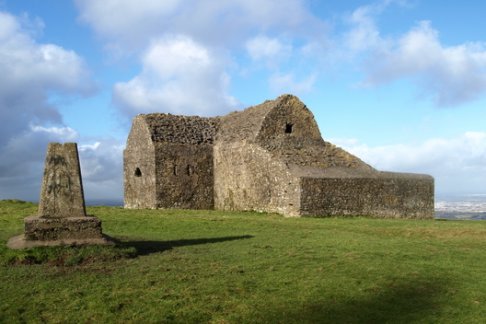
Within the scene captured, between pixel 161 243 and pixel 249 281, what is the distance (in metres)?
4.75

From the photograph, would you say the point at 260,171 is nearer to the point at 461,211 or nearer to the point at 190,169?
the point at 190,169

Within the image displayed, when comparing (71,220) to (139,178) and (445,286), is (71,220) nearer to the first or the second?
(445,286)

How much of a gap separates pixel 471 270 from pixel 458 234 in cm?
598

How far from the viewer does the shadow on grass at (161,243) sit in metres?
11.4

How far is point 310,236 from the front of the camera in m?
14.2

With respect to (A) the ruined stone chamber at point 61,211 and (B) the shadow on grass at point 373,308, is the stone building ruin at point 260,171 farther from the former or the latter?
(B) the shadow on grass at point 373,308

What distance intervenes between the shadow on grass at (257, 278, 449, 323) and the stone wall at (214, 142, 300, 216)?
13788 mm

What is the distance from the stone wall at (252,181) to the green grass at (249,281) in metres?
9.00

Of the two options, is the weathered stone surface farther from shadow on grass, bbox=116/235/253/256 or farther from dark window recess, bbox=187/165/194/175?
dark window recess, bbox=187/165/194/175

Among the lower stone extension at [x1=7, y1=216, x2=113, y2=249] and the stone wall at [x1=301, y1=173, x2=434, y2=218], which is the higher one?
the stone wall at [x1=301, y1=173, x2=434, y2=218]

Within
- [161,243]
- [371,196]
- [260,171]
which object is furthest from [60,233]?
[371,196]

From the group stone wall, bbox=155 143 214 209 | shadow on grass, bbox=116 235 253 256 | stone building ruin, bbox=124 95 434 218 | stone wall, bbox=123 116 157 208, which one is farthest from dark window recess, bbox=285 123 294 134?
shadow on grass, bbox=116 235 253 256

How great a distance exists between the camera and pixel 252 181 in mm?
25250

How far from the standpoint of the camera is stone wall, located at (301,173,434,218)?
21953 mm
